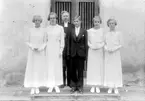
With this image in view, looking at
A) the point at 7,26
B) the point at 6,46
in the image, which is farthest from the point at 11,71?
the point at 7,26

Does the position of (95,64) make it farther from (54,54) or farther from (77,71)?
(54,54)

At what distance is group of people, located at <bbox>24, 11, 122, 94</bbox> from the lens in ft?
20.1

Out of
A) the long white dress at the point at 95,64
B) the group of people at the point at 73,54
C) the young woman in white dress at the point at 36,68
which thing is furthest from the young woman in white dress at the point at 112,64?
the young woman in white dress at the point at 36,68

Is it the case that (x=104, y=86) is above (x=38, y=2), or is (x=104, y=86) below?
below

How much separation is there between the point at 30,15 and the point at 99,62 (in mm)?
2141

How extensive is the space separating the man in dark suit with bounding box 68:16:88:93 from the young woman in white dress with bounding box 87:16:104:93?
4.5 inches

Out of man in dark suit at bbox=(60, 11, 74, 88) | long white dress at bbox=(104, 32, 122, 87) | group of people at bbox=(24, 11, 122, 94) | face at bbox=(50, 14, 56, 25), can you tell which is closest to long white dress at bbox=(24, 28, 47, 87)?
group of people at bbox=(24, 11, 122, 94)

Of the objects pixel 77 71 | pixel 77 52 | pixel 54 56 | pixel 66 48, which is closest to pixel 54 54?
pixel 54 56

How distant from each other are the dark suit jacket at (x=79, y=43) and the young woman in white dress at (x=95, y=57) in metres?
0.10

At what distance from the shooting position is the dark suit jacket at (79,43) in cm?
611

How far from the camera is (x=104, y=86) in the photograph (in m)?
6.39

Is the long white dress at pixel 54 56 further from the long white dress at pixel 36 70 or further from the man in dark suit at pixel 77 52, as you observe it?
the man in dark suit at pixel 77 52

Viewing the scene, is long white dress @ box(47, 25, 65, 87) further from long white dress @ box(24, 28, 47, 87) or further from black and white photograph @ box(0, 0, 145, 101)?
long white dress @ box(24, 28, 47, 87)

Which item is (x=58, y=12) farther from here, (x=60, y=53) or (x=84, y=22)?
(x=60, y=53)
